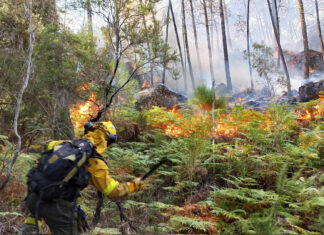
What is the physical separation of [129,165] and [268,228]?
3630 mm

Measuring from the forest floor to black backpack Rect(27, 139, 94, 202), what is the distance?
62 centimetres

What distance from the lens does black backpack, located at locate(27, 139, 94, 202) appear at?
101 inches

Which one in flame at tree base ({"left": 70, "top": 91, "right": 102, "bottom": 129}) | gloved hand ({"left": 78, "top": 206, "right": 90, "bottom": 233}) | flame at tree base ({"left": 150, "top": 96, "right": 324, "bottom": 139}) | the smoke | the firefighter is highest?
the smoke

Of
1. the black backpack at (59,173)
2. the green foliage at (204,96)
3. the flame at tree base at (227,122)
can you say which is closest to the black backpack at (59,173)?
the black backpack at (59,173)

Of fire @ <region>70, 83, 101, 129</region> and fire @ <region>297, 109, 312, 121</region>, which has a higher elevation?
fire @ <region>70, 83, 101, 129</region>

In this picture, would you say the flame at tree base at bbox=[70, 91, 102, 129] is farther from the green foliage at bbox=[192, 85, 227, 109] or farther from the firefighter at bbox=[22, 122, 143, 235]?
the firefighter at bbox=[22, 122, 143, 235]

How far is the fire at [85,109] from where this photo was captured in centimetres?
755

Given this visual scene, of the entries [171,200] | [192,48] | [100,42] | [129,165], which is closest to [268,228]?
[171,200]

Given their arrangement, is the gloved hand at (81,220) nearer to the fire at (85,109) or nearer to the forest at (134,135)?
the forest at (134,135)

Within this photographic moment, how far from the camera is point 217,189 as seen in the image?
15.8 ft

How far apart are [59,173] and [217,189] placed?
3.21 metres

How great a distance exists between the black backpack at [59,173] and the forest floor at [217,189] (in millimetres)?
625

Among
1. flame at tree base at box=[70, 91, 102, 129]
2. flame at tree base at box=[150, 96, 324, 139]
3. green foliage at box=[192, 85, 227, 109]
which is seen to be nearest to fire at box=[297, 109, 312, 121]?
flame at tree base at box=[150, 96, 324, 139]

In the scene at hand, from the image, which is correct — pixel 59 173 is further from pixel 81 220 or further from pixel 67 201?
pixel 81 220
